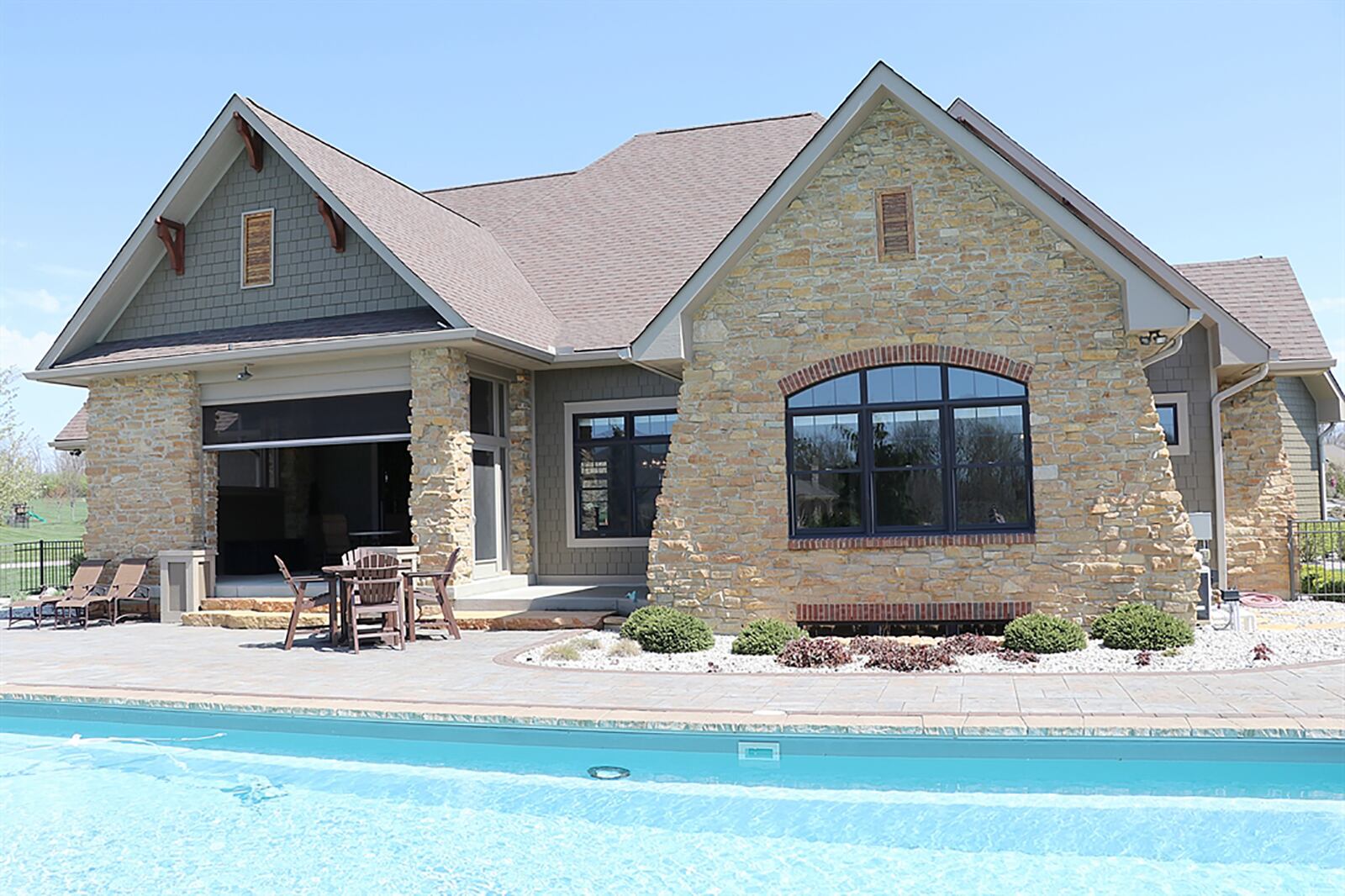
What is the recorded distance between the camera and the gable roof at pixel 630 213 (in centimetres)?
1697

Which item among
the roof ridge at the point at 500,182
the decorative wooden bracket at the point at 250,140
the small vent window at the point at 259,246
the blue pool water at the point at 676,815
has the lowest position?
the blue pool water at the point at 676,815

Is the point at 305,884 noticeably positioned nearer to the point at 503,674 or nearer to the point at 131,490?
the point at 503,674

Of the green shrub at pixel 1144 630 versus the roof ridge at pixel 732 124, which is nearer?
the green shrub at pixel 1144 630

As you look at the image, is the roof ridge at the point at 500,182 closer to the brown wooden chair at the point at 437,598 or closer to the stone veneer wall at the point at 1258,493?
the brown wooden chair at the point at 437,598

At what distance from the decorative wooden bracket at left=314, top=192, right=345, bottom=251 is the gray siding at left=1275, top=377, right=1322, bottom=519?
14.1m

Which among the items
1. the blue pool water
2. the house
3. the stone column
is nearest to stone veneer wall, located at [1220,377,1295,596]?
the house

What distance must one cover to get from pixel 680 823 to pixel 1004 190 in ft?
26.5

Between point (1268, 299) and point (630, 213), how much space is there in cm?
1040

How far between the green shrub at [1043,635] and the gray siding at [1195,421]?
5.37 metres

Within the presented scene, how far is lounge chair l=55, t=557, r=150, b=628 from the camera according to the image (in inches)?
611

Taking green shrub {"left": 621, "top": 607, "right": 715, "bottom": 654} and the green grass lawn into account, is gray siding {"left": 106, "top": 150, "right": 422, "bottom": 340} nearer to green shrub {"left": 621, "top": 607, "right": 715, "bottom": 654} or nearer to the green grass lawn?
green shrub {"left": 621, "top": 607, "right": 715, "bottom": 654}

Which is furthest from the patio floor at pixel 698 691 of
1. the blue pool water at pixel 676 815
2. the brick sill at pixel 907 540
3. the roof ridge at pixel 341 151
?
the roof ridge at pixel 341 151

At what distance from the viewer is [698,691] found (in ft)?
30.5

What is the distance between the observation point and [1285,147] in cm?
1392
